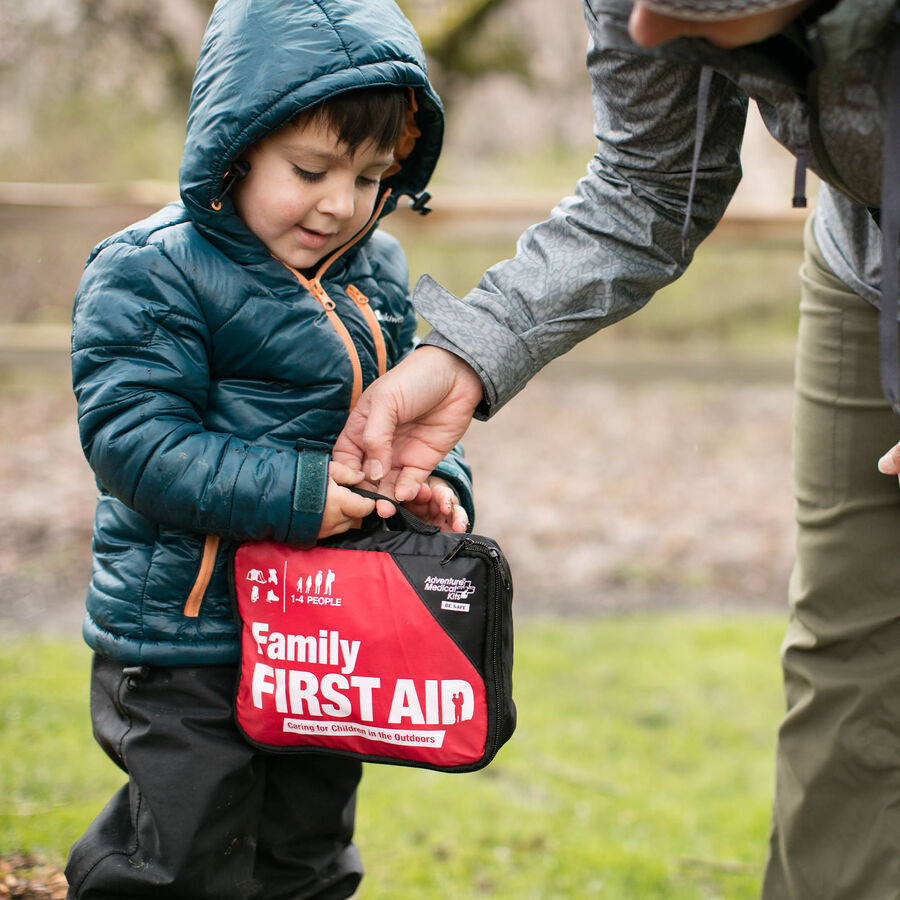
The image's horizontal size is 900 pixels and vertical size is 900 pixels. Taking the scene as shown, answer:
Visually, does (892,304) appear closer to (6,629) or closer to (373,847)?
(373,847)

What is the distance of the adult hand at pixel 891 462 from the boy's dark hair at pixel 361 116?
3.06ft

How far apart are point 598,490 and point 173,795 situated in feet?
16.0

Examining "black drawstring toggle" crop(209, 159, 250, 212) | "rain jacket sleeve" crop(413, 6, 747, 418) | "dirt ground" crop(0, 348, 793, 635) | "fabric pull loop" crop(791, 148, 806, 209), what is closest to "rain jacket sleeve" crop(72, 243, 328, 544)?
→ "black drawstring toggle" crop(209, 159, 250, 212)

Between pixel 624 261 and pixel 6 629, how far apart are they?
3.50 metres

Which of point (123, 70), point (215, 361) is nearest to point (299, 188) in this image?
point (215, 361)

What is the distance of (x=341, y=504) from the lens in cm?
169

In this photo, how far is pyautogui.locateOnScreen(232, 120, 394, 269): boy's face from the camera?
5.56 ft

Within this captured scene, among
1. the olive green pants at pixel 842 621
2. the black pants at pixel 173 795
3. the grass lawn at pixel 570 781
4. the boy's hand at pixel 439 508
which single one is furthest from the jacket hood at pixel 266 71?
the grass lawn at pixel 570 781

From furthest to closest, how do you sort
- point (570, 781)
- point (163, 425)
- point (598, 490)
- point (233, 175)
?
point (598, 490)
point (570, 781)
point (233, 175)
point (163, 425)

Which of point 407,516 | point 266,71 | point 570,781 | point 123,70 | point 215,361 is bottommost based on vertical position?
point 570,781

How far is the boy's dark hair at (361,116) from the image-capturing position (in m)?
1.69

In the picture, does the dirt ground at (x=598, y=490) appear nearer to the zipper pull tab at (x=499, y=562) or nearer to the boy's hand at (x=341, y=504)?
the boy's hand at (x=341, y=504)

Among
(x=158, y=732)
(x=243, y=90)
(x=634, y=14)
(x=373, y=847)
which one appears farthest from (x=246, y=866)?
(x=634, y=14)

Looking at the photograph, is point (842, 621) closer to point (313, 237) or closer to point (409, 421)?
point (409, 421)
